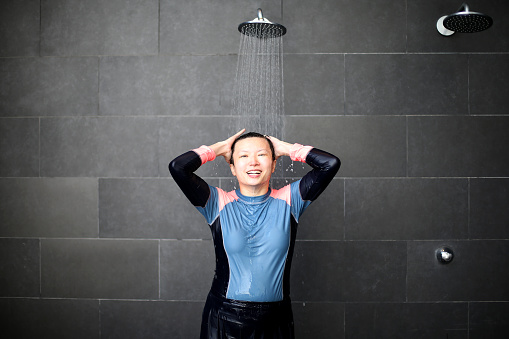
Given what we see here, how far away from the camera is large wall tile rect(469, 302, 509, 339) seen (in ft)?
6.42

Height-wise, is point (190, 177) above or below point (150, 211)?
above

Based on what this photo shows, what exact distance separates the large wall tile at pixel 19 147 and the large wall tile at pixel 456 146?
2.16m

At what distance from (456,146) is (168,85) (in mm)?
1676

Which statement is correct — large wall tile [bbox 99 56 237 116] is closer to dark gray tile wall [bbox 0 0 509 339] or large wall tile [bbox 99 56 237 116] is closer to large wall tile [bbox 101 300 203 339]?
dark gray tile wall [bbox 0 0 509 339]

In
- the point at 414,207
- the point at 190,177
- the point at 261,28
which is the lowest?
the point at 414,207

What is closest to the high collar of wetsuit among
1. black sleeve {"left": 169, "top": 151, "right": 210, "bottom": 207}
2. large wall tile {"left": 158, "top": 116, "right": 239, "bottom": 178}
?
black sleeve {"left": 169, "top": 151, "right": 210, "bottom": 207}

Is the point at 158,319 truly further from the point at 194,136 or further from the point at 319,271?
the point at 194,136

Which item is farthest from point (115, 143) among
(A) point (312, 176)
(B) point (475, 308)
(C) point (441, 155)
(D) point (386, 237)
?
(B) point (475, 308)

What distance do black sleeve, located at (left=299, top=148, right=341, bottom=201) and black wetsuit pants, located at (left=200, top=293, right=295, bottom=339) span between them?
1.52 ft

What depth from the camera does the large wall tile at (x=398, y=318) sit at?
1.95m

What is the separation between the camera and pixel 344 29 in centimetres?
197

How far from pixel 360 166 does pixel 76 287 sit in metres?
1.78

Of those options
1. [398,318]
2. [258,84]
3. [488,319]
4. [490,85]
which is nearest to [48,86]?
[258,84]

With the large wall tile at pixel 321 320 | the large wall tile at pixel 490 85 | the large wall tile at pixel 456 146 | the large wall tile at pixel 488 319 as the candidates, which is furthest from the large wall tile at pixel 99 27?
the large wall tile at pixel 488 319
